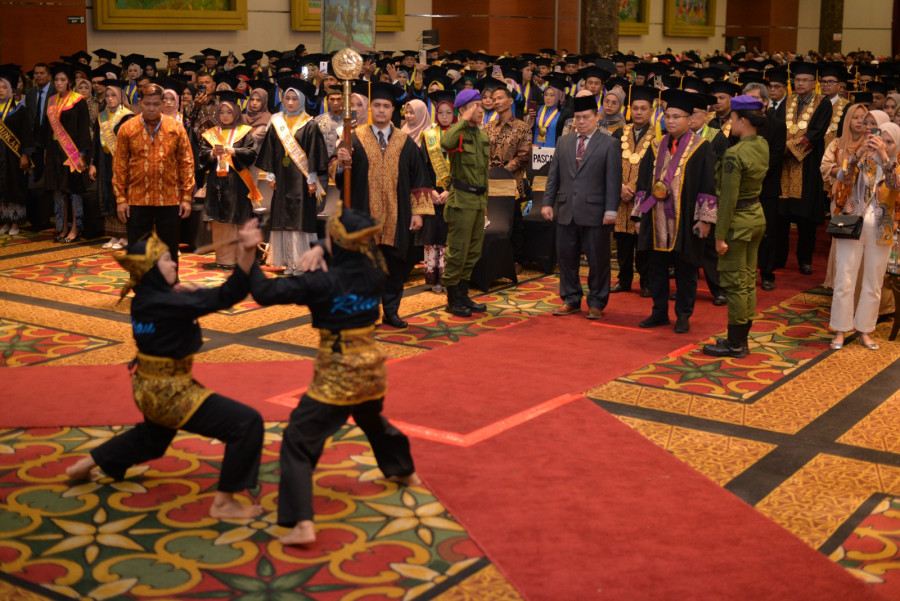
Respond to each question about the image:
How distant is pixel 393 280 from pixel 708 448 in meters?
3.29

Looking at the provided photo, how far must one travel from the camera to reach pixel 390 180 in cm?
834

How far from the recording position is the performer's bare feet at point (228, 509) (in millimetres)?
4742

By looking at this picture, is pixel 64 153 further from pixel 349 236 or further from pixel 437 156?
pixel 349 236

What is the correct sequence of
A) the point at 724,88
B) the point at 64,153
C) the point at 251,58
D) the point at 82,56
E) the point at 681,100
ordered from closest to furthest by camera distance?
the point at 681,100 < the point at 724,88 < the point at 64,153 < the point at 82,56 < the point at 251,58

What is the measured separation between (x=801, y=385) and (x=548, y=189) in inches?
108

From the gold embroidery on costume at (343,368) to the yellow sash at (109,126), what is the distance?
25.2ft

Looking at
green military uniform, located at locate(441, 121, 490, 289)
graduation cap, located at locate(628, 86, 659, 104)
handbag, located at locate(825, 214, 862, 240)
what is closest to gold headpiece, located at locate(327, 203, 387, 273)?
green military uniform, located at locate(441, 121, 490, 289)

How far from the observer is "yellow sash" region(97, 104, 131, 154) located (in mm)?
11406

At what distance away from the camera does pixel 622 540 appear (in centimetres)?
455

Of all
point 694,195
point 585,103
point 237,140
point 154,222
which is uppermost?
point 585,103

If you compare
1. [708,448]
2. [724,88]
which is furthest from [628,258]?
[708,448]

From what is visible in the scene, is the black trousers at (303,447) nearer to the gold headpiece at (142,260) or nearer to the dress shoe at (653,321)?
the gold headpiece at (142,260)

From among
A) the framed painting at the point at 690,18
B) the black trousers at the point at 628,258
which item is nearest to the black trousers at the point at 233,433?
the black trousers at the point at 628,258

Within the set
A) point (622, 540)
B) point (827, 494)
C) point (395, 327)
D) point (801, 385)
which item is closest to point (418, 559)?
point (622, 540)
